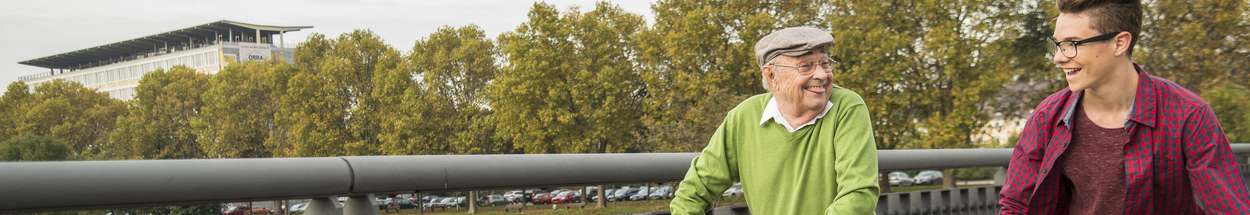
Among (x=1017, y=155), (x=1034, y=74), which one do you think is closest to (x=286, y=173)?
(x=1017, y=155)

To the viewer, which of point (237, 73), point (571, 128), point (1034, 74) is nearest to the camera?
point (1034, 74)

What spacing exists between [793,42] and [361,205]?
106 cm

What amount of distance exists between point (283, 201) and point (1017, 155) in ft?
5.74

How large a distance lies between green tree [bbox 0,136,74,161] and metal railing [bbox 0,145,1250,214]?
52229 mm

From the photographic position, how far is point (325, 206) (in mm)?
1859

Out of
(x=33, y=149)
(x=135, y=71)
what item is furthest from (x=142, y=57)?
(x=33, y=149)

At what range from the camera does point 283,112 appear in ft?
169

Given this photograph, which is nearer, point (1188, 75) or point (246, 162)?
point (246, 162)

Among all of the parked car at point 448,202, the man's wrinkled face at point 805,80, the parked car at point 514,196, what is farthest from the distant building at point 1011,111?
the parked car at point 448,202

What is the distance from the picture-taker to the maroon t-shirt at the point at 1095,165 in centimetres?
202

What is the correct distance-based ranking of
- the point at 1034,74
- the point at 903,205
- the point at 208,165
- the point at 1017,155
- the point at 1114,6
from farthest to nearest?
1. the point at 1034,74
2. the point at 903,205
3. the point at 1017,155
4. the point at 1114,6
5. the point at 208,165

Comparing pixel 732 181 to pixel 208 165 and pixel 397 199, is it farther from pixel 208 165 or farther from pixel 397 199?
pixel 208 165

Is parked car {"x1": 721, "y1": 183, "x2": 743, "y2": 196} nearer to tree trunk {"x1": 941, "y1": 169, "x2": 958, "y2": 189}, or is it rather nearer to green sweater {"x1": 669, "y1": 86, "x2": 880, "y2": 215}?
green sweater {"x1": 669, "y1": 86, "x2": 880, "y2": 215}

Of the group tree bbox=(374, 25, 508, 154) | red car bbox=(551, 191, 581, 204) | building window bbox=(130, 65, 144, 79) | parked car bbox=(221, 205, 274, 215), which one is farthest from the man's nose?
building window bbox=(130, 65, 144, 79)
